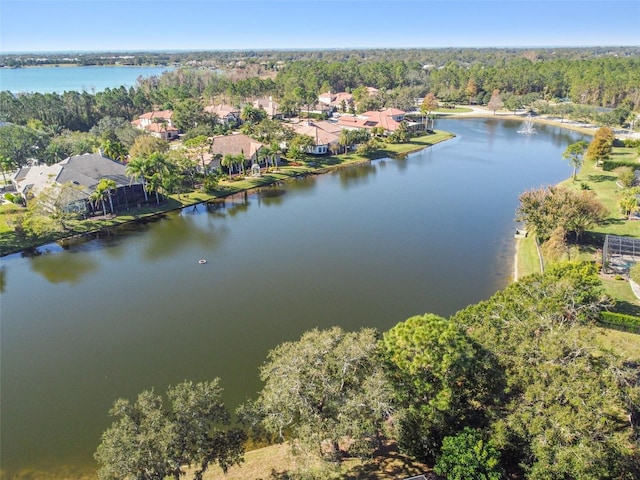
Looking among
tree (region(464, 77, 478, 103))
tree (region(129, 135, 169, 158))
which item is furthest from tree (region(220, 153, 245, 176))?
tree (region(464, 77, 478, 103))

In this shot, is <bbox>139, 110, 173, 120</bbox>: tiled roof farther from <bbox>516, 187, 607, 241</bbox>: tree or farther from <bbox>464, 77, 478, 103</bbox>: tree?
<bbox>464, 77, 478, 103</bbox>: tree

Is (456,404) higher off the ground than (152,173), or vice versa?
(152,173)

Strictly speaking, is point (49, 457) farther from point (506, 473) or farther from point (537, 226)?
point (537, 226)

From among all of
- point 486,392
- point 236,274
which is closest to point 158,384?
point 236,274

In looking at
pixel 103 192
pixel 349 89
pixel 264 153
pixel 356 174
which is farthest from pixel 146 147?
pixel 349 89

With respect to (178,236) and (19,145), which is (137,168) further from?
(19,145)

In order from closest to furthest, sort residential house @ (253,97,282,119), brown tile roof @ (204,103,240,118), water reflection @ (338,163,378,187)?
water reflection @ (338,163,378,187), brown tile roof @ (204,103,240,118), residential house @ (253,97,282,119)
